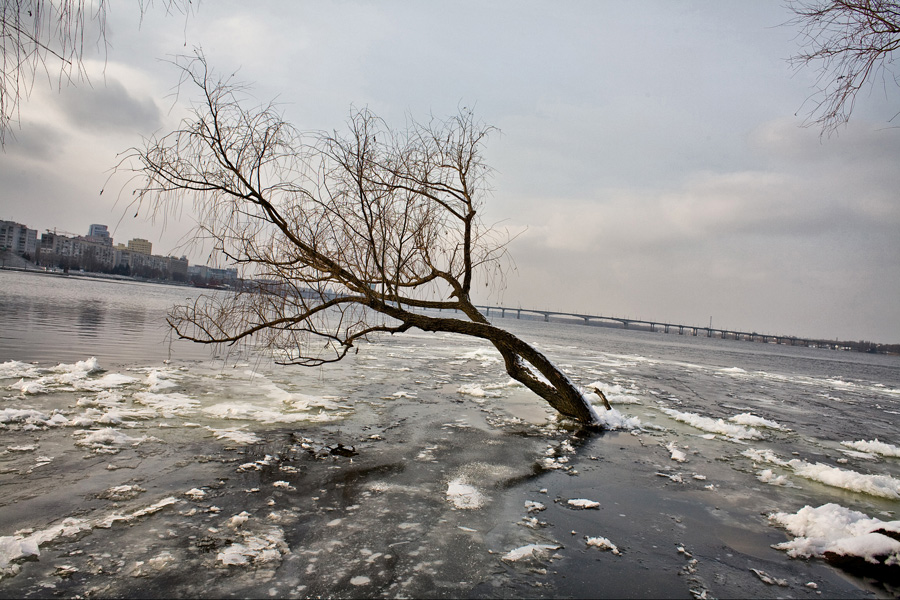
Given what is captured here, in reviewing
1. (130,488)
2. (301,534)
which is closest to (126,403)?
(130,488)

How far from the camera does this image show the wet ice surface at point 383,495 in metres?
→ 3.21

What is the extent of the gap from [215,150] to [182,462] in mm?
4025

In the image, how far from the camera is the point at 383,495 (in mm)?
4637

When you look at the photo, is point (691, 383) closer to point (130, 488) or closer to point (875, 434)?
point (875, 434)

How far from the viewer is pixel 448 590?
3.07 meters

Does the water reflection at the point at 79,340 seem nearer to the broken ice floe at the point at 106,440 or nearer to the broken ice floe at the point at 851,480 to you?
the broken ice floe at the point at 106,440

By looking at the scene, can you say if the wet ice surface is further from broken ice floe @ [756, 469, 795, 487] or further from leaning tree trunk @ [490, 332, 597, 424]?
leaning tree trunk @ [490, 332, 597, 424]

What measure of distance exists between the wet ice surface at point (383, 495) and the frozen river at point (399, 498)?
0.08 ft

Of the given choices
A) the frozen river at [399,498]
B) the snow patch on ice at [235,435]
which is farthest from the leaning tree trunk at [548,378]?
the snow patch on ice at [235,435]

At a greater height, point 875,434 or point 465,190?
point 465,190

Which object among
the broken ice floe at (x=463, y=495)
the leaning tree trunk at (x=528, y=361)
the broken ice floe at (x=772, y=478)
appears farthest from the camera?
the leaning tree trunk at (x=528, y=361)

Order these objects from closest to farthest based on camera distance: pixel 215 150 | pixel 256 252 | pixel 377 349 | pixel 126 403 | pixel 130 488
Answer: pixel 130 488
pixel 215 150
pixel 256 252
pixel 126 403
pixel 377 349

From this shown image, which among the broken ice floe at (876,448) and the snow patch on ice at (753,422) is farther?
the snow patch on ice at (753,422)

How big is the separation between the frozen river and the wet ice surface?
0.08ft
